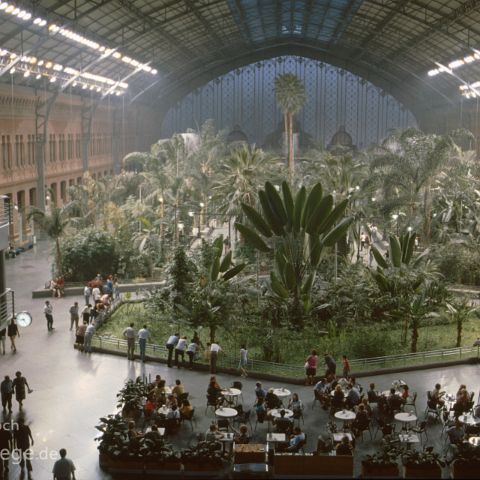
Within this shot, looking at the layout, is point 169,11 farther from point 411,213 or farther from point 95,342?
point 95,342

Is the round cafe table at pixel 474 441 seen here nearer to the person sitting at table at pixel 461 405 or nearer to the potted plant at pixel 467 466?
the potted plant at pixel 467 466

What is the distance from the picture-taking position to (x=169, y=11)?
4419cm

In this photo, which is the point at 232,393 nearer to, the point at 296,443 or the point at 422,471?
the point at 296,443

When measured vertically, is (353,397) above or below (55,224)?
below

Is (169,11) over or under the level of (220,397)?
over

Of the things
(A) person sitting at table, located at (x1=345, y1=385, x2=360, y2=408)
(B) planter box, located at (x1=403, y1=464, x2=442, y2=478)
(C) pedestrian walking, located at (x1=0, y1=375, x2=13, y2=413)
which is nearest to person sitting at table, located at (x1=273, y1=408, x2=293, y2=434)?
(A) person sitting at table, located at (x1=345, y1=385, x2=360, y2=408)

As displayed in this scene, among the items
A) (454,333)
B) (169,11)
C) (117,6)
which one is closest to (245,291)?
(454,333)

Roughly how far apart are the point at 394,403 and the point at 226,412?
132 inches

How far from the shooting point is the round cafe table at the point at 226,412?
15.2 metres

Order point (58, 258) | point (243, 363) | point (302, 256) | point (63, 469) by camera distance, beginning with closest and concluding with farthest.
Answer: point (63, 469), point (243, 363), point (302, 256), point (58, 258)

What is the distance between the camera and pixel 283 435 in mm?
14312

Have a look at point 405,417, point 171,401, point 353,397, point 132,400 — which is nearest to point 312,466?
point 405,417

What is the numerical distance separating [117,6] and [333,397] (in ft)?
92.8

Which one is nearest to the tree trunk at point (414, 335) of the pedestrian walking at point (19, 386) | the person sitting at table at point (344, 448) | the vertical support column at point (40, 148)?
the person sitting at table at point (344, 448)
